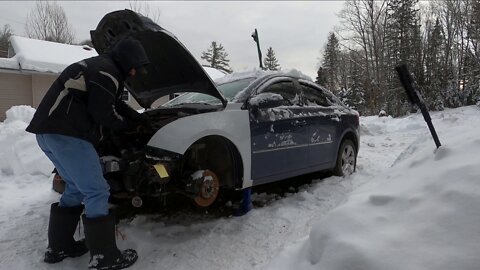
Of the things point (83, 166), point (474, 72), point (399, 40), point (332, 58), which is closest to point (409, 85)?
point (83, 166)

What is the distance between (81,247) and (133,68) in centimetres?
168

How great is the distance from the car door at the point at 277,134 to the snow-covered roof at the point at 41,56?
16166mm

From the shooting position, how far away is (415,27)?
33.8 m

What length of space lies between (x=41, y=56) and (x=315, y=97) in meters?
17.3

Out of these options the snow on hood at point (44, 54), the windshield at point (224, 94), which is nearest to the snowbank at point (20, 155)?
the windshield at point (224, 94)

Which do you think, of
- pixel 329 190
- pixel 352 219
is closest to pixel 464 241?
pixel 352 219

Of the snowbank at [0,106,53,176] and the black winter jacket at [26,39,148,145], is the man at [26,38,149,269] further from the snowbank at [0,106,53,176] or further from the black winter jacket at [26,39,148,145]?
the snowbank at [0,106,53,176]

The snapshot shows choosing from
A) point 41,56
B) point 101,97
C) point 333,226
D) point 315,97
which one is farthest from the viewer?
point 41,56

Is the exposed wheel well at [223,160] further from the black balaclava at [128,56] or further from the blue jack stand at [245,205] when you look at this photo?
the black balaclava at [128,56]

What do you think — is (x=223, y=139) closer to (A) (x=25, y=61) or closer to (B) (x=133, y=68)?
(B) (x=133, y=68)

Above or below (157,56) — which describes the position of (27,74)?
above

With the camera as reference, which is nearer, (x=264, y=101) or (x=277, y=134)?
(x=264, y=101)

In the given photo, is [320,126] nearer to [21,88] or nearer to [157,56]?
[157,56]

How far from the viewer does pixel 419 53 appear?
95.8 feet
